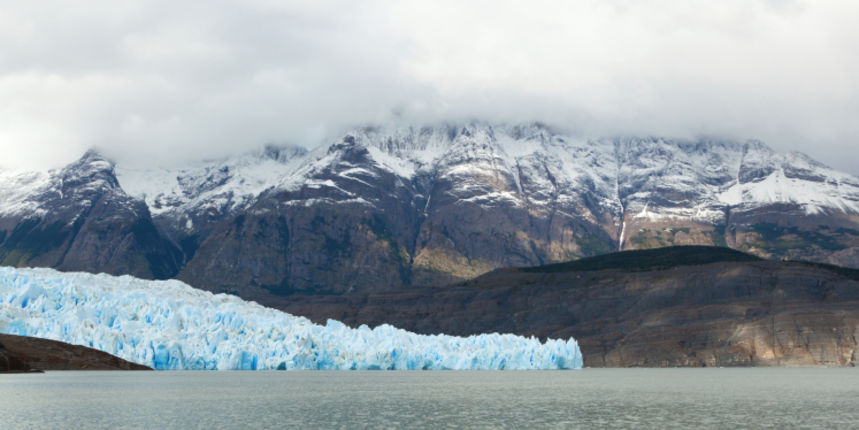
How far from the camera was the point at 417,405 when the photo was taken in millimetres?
83062

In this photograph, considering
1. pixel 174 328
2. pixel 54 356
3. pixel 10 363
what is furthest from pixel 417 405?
pixel 54 356

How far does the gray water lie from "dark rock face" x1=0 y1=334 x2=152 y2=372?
2027 centimetres

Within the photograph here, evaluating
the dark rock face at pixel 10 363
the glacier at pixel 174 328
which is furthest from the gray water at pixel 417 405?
A: the glacier at pixel 174 328

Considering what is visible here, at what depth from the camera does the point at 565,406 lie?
265ft

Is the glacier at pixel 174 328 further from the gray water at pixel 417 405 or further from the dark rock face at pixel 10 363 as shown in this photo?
the gray water at pixel 417 405

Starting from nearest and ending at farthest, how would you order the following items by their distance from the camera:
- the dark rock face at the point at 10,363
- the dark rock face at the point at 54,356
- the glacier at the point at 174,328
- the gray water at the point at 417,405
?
the gray water at the point at 417,405 → the dark rock face at the point at 10,363 → the dark rock face at the point at 54,356 → the glacier at the point at 174,328

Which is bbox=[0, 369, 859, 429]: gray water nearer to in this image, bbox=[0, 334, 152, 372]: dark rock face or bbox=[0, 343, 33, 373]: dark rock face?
bbox=[0, 343, 33, 373]: dark rock face

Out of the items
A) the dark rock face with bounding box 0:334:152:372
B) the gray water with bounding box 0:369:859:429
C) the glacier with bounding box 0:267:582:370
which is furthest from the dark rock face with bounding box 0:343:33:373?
the gray water with bounding box 0:369:859:429

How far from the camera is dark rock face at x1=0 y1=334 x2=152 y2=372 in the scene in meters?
139

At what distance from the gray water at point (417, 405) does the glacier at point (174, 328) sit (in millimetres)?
23733

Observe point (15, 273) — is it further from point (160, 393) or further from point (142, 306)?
point (160, 393)

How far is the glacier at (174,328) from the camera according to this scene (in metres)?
143

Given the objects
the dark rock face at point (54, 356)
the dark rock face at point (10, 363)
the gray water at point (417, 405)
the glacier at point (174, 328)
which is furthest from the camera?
the glacier at point (174, 328)

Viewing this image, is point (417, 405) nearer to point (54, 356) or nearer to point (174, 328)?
point (174, 328)
